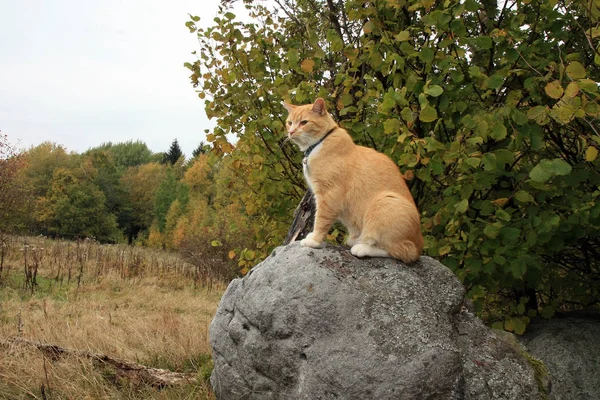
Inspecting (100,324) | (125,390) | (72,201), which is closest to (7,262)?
(100,324)

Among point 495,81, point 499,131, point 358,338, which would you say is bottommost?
point 358,338

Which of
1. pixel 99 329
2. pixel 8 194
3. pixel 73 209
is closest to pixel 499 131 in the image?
pixel 99 329

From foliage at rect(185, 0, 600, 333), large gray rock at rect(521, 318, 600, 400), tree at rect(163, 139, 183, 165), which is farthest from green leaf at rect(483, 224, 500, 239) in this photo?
tree at rect(163, 139, 183, 165)

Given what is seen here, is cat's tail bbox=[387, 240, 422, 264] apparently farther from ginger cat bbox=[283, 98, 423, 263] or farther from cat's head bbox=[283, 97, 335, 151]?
cat's head bbox=[283, 97, 335, 151]

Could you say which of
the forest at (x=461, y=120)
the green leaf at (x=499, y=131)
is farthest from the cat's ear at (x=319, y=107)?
the green leaf at (x=499, y=131)

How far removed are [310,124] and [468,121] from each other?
1197 mm

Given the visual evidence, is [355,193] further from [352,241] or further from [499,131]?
[499,131]

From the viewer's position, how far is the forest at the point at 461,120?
379 cm

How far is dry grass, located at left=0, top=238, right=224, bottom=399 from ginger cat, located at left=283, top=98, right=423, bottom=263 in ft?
6.97

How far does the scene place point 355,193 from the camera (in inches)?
143

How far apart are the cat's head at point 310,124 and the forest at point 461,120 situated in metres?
0.48

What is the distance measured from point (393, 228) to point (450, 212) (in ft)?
3.30

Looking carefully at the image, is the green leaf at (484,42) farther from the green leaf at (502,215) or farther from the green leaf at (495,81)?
the green leaf at (502,215)

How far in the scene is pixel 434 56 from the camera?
13.5ft
